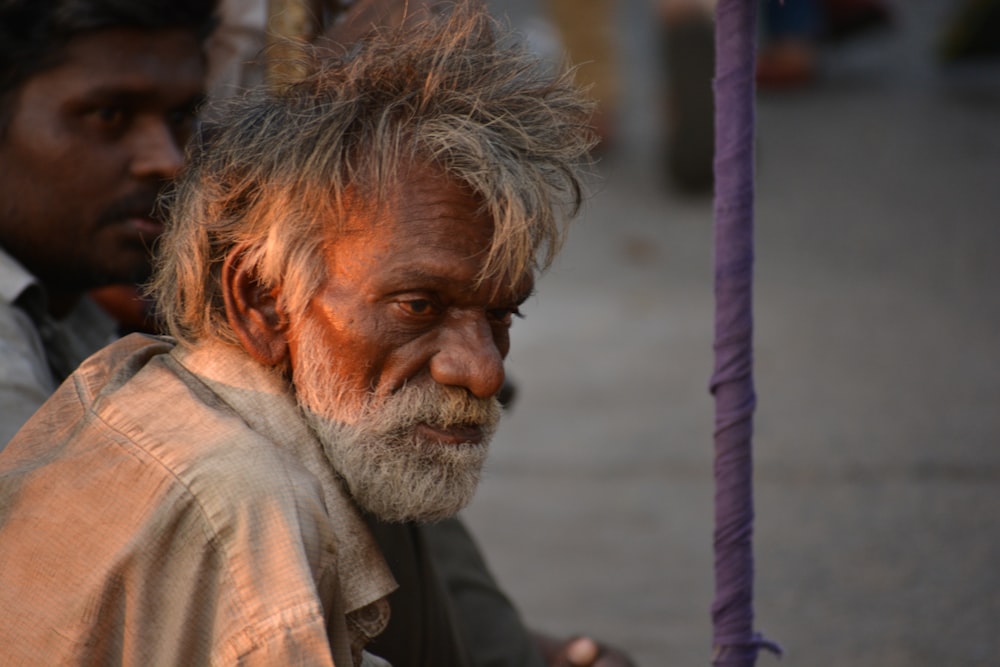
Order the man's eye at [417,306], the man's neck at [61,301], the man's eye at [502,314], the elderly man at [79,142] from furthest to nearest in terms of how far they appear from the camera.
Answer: the man's neck at [61,301], the elderly man at [79,142], the man's eye at [502,314], the man's eye at [417,306]

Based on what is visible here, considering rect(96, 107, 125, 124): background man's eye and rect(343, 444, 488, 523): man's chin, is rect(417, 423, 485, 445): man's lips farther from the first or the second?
rect(96, 107, 125, 124): background man's eye

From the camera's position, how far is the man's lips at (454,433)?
1.83 meters

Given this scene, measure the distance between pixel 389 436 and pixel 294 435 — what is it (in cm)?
14

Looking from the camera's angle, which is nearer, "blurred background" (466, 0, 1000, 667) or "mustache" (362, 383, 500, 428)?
"mustache" (362, 383, 500, 428)

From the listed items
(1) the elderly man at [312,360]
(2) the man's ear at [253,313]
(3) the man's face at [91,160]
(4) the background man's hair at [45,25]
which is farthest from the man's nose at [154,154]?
(2) the man's ear at [253,313]

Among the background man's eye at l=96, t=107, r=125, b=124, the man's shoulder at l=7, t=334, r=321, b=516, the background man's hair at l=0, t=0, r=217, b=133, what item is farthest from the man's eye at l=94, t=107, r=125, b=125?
the man's shoulder at l=7, t=334, r=321, b=516

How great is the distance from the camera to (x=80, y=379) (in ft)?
5.84

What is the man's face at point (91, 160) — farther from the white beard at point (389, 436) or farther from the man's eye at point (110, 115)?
the white beard at point (389, 436)

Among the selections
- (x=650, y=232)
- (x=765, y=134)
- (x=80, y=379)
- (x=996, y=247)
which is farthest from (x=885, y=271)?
(x=80, y=379)

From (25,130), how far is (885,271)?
5.35 metres

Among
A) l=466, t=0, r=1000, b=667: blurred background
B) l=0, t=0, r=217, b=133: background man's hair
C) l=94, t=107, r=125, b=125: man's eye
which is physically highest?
l=0, t=0, r=217, b=133: background man's hair

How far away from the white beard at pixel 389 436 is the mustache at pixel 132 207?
35.4 inches

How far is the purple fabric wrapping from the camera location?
6.50 feet

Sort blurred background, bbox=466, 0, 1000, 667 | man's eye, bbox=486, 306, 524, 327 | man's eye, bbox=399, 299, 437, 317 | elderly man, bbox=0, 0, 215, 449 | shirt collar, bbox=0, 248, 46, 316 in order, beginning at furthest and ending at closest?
1. blurred background, bbox=466, 0, 1000, 667
2. elderly man, bbox=0, 0, 215, 449
3. shirt collar, bbox=0, 248, 46, 316
4. man's eye, bbox=486, 306, 524, 327
5. man's eye, bbox=399, 299, 437, 317
